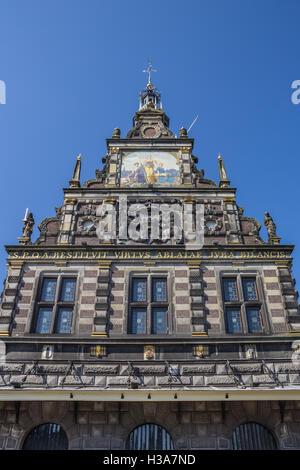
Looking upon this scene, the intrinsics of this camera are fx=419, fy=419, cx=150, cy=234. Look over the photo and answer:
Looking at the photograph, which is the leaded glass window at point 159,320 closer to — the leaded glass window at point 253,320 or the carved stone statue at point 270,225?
the leaded glass window at point 253,320

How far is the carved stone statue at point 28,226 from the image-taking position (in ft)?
54.5

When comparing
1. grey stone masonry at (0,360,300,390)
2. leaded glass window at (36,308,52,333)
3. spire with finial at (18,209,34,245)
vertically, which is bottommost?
grey stone masonry at (0,360,300,390)

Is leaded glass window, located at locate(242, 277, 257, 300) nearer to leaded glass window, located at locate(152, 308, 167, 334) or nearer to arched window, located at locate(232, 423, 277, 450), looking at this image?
leaded glass window, located at locate(152, 308, 167, 334)

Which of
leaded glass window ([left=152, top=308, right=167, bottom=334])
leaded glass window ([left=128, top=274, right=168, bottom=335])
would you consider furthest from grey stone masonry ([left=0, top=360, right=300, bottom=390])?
leaded glass window ([left=128, top=274, right=168, bottom=335])

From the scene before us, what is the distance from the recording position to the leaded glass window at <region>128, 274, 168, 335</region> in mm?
14329

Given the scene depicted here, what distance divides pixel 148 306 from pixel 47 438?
516 centimetres

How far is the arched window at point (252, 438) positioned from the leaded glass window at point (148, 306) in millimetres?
3792

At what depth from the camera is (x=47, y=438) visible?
12102 mm

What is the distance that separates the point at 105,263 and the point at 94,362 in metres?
3.79

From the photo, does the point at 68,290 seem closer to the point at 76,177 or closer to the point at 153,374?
the point at 153,374


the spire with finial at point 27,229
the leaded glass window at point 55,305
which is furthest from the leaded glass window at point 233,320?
the spire with finial at point 27,229

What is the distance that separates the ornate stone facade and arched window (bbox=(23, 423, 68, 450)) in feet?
0.78

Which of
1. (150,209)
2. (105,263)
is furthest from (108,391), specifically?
(150,209)

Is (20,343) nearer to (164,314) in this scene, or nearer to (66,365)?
(66,365)
